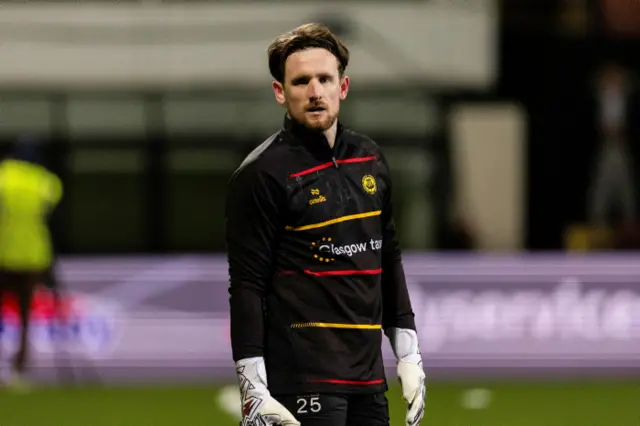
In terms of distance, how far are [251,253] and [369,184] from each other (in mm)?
479

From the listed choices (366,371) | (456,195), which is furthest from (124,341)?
(366,371)

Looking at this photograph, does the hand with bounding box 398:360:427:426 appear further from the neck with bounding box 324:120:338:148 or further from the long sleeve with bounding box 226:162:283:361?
the neck with bounding box 324:120:338:148

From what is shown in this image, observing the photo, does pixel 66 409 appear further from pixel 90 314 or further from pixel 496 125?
pixel 496 125

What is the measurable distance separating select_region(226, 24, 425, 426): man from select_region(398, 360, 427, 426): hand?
3.9 inches

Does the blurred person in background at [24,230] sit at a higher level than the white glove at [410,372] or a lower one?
lower

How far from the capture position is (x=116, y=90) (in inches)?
814

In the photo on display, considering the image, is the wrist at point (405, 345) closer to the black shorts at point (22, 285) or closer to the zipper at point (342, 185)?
the zipper at point (342, 185)

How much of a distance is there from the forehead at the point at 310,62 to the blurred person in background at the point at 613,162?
13.4 m

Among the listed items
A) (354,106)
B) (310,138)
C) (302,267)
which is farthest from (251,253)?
(354,106)

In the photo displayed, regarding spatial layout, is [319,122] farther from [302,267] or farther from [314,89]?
[302,267]

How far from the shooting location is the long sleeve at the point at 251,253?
468 centimetres

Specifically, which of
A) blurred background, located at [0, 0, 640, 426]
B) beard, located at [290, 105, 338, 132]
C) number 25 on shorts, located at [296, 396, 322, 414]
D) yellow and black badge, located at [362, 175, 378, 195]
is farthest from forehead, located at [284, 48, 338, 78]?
blurred background, located at [0, 0, 640, 426]

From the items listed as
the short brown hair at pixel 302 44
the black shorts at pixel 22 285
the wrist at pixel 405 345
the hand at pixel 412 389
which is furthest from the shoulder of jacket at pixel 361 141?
the black shorts at pixel 22 285

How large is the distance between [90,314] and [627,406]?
16.9 feet
